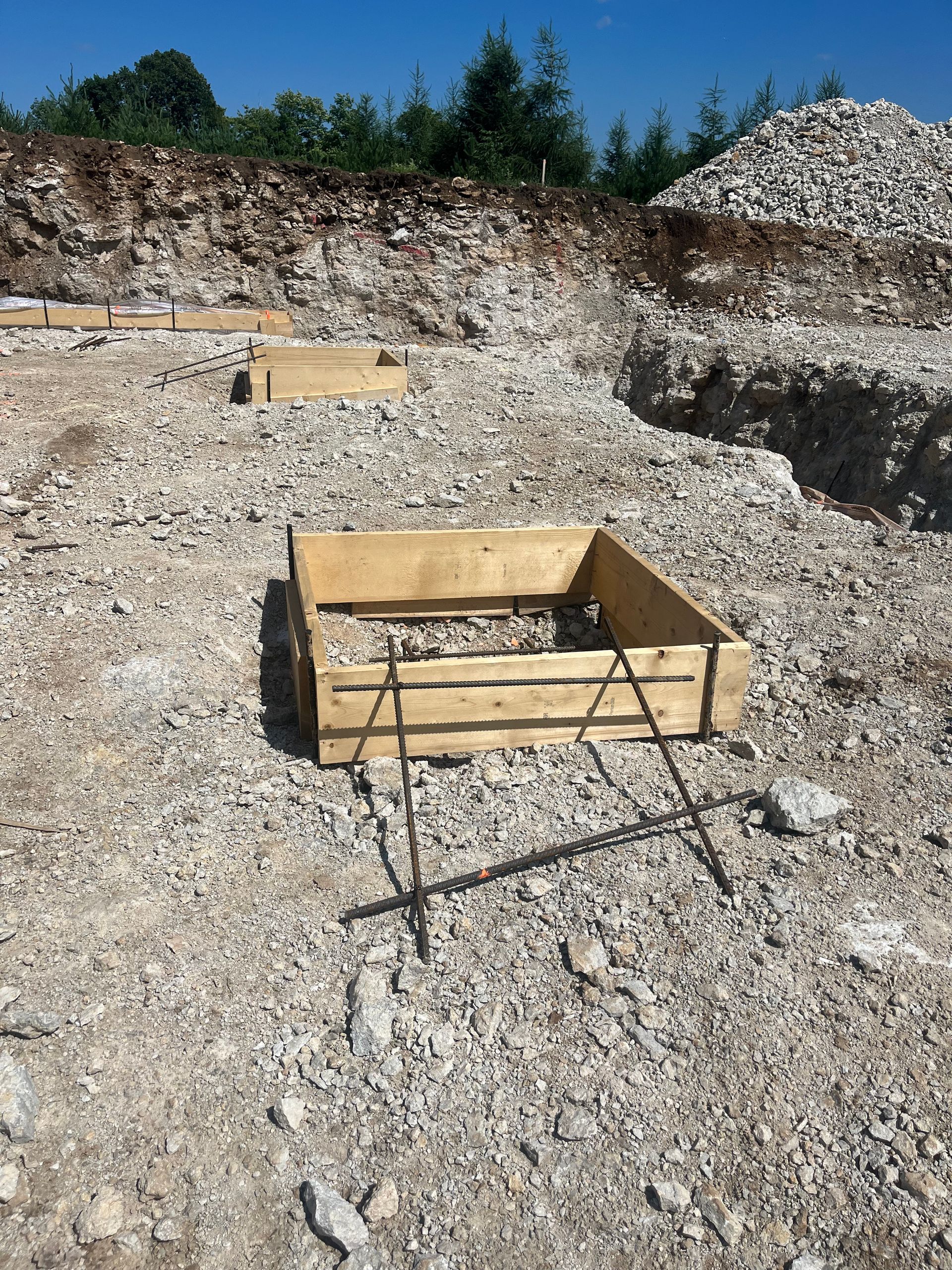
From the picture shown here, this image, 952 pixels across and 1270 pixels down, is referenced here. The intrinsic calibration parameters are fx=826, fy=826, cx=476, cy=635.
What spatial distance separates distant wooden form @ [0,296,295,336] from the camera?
1176cm

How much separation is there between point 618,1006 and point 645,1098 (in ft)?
0.98

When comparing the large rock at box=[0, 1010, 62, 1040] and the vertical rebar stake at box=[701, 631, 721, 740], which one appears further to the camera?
the vertical rebar stake at box=[701, 631, 721, 740]

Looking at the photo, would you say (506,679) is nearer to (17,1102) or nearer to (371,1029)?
(371,1029)

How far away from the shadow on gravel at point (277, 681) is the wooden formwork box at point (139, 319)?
28.7 feet

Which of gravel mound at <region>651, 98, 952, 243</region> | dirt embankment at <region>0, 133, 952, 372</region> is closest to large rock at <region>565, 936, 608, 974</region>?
dirt embankment at <region>0, 133, 952, 372</region>

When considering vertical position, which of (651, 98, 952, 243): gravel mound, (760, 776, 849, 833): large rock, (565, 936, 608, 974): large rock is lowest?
(565, 936, 608, 974): large rock

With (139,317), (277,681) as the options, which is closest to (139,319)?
(139,317)

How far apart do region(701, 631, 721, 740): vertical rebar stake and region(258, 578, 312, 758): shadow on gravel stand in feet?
6.05

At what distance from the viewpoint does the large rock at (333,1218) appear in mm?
1907

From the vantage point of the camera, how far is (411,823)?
3121mm

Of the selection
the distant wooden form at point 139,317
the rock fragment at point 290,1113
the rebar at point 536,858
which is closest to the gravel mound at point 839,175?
the distant wooden form at point 139,317

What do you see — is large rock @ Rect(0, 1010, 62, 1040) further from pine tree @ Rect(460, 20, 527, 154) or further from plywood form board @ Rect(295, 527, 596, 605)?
pine tree @ Rect(460, 20, 527, 154)

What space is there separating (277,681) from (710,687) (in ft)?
7.27

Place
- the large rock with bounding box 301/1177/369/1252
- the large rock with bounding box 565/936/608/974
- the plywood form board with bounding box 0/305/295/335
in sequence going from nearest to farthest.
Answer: the large rock with bounding box 301/1177/369/1252 < the large rock with bounding box 565/936/608/974 < the plywood form board with bounding box 0/305/295/335
